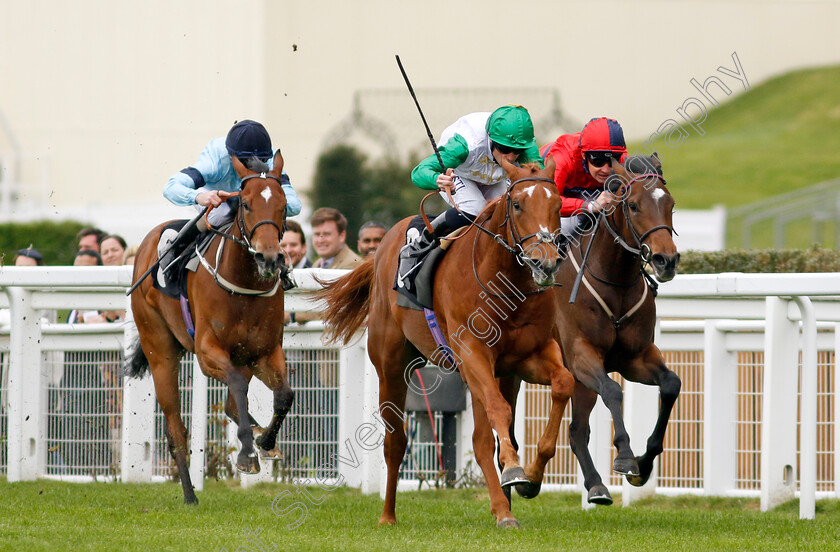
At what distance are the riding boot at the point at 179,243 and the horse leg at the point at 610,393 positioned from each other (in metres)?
2.19

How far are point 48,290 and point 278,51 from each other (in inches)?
685

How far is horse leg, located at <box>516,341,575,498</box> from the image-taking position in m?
5.12

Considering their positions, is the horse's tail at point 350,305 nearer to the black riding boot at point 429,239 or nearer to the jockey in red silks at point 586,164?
the black riding boot at point 429,239

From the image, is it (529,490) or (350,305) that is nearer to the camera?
(529,490)

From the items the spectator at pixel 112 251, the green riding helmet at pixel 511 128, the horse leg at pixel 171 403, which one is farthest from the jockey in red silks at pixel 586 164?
the spectator at pixel 112 251

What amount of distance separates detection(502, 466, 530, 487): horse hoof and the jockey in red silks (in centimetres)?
143

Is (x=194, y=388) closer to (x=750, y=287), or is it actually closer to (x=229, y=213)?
(x=229, y=213)

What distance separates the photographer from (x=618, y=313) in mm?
5586

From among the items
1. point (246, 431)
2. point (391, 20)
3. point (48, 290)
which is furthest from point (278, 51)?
point (246, 431)

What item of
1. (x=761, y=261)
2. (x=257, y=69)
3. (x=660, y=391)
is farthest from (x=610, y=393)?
(x=257, y=69)

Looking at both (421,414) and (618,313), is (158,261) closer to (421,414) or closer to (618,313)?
(421,414)

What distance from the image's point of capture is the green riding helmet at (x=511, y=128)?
17.7 ft

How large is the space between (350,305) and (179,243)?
968mm

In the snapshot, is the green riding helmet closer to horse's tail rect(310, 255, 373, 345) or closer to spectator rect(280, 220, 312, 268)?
horse's tail rect(310, 255, 373, 345)
